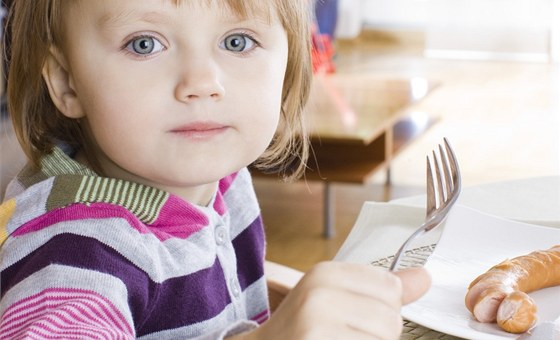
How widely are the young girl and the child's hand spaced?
129 mm

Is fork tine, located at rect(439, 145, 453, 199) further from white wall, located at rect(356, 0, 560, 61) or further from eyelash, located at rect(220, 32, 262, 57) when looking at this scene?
white wall, located at rect(356, 0, 560, 61)

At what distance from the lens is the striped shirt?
0.69 meters

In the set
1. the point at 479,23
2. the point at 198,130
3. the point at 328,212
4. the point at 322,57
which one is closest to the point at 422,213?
the point at 198,130

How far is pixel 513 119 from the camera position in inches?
181

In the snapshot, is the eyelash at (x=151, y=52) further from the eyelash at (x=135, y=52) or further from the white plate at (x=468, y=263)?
the white plate at (x=468, y=263)

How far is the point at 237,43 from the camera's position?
797mm

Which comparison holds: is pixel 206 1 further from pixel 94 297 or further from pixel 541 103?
pixel 541 103

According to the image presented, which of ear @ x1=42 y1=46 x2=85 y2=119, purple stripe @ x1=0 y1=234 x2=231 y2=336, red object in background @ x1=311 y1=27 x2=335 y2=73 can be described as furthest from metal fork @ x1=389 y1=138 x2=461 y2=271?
red object in background @ x1=311 y1=27 x2=335 y2=73

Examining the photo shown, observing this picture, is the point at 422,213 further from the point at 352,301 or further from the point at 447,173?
the point at 352,301

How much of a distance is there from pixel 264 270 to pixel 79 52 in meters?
0.41

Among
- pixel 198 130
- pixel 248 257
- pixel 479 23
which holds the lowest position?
pixel 479 23

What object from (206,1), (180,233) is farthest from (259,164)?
(206,1)

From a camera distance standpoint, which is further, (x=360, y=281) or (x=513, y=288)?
(x=513, y=288)

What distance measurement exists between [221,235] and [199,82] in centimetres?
24
